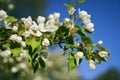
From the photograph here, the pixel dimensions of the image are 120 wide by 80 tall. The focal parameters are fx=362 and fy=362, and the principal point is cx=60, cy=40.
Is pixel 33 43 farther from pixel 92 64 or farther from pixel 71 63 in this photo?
pixel 92 64

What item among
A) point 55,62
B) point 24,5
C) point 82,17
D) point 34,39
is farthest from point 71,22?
point 24,5

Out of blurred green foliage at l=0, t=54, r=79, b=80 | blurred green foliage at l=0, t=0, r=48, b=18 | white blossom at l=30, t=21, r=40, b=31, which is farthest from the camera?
blurred green foliage at l=0, t=0, r=48, b=18

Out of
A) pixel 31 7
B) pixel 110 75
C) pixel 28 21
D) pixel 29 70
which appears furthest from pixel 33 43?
pixel 110 75

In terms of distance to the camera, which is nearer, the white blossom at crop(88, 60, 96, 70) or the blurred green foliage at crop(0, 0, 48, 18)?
the white blossom at crop(88, 60, 96, 70)

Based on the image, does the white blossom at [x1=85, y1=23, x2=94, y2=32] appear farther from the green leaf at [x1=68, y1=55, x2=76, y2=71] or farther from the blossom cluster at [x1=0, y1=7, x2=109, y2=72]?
the green leaf at [x1=68, y1=55, x2=76, y2=71]

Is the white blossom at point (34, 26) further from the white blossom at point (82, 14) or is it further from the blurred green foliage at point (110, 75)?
the blurred green foliage at point (110, 75)

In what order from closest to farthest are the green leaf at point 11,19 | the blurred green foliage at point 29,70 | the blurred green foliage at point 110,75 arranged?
the green leaf at point 11,19 → the blurred green foliage at point 29,70 → the blurred green foliage at point 110,75

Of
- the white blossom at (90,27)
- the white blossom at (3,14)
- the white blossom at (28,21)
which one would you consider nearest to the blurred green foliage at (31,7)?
the white blossom at (3,14)

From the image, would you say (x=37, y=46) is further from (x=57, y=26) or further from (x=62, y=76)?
(x=62, y=76)

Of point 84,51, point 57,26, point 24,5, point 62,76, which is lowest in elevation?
point 62,76

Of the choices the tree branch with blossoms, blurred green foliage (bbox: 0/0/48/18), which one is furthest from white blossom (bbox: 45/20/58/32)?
blurred green foliage (bbox: 0/0/48/18)

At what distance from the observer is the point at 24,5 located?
31312 mm

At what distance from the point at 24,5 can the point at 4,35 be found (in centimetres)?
2757

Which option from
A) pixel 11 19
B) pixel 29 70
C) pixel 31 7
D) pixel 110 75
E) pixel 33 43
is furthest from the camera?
pixel 110 75
